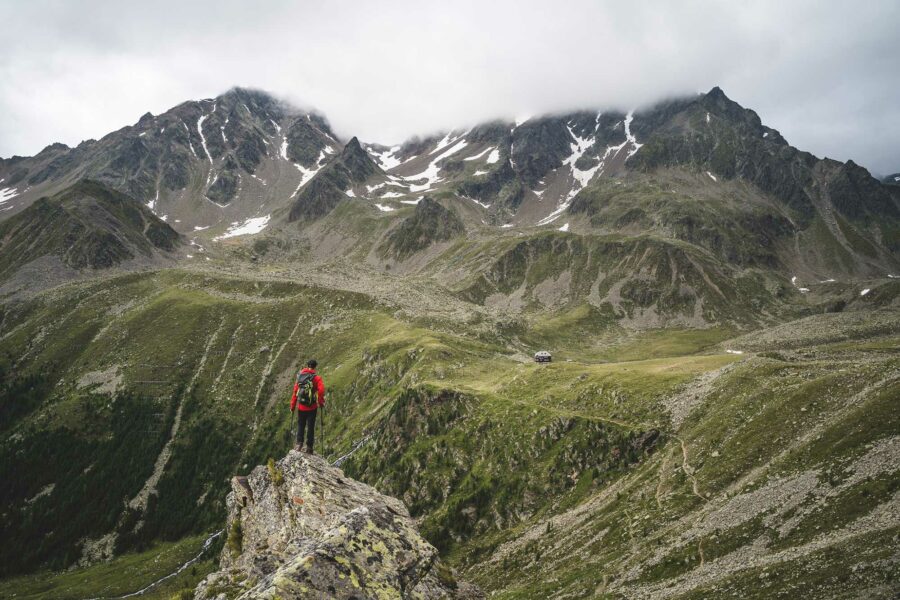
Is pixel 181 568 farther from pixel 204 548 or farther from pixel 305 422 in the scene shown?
pixel 305 422

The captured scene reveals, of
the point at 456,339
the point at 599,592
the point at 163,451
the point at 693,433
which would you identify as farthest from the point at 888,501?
the point at 163,451

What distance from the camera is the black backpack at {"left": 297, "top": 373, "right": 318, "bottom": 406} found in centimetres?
2769

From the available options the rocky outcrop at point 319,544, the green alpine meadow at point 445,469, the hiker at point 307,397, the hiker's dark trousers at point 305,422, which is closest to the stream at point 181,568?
the green alpine meadow at point 445,469

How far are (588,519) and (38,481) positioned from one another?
17449 cm

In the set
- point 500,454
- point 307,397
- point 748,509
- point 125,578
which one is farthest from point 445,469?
point 125,578

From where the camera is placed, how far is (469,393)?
10812 centimetres

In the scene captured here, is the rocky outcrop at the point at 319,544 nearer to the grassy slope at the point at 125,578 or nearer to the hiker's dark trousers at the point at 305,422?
the hiker's dark trousers at the point at 305,422

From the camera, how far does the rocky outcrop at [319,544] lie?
631 inches

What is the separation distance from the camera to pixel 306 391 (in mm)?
27688

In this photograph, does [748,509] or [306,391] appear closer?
[306,391]

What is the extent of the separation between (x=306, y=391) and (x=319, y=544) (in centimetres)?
1177

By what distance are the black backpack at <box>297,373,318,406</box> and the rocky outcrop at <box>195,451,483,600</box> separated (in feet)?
9.73

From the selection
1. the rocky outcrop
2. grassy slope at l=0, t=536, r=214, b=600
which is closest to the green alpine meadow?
the rocky outcrop

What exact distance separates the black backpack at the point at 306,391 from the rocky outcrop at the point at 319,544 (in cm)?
297
